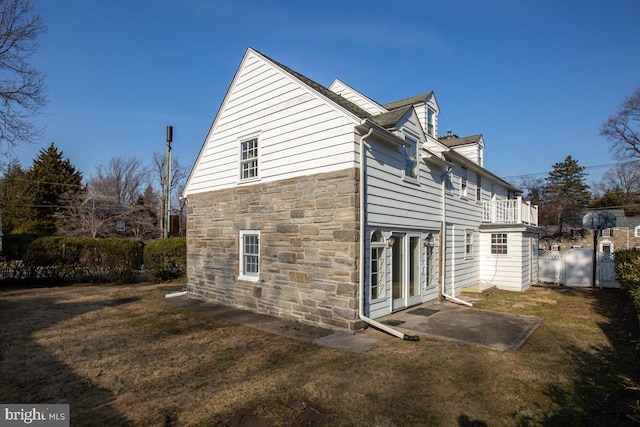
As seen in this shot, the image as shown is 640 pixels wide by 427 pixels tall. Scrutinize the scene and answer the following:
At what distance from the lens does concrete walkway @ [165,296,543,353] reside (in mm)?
7215

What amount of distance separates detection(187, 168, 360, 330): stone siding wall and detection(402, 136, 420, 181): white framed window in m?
2.85

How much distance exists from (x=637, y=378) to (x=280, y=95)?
929 cm

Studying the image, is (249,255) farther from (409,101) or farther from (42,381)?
(409,101)

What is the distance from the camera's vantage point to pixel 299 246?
903cm

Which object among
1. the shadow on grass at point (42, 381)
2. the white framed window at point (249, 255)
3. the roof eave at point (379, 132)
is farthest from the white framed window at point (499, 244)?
the shadow on grass at point (42, 381)

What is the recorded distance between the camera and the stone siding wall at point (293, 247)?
804 cm

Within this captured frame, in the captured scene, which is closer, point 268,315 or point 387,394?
point 387,394

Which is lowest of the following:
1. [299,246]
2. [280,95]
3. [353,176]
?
[299,246]

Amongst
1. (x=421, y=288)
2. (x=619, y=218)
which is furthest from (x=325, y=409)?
(x=619, y=218)

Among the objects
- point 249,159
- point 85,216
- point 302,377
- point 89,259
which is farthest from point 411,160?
point 85,216

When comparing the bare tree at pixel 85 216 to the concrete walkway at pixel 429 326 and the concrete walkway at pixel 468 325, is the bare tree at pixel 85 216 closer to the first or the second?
the concrete walkway at pixel 429 326

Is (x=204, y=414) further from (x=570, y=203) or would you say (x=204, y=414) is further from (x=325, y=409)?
(x=570, y=203)

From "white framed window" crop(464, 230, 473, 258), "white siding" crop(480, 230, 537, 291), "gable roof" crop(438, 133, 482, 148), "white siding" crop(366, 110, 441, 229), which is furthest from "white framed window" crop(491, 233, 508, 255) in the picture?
"white siding" crop(366, 110, 441, 229)

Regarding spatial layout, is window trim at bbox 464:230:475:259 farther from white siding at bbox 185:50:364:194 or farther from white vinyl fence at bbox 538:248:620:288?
white siding at bbox 185:50:364:194
